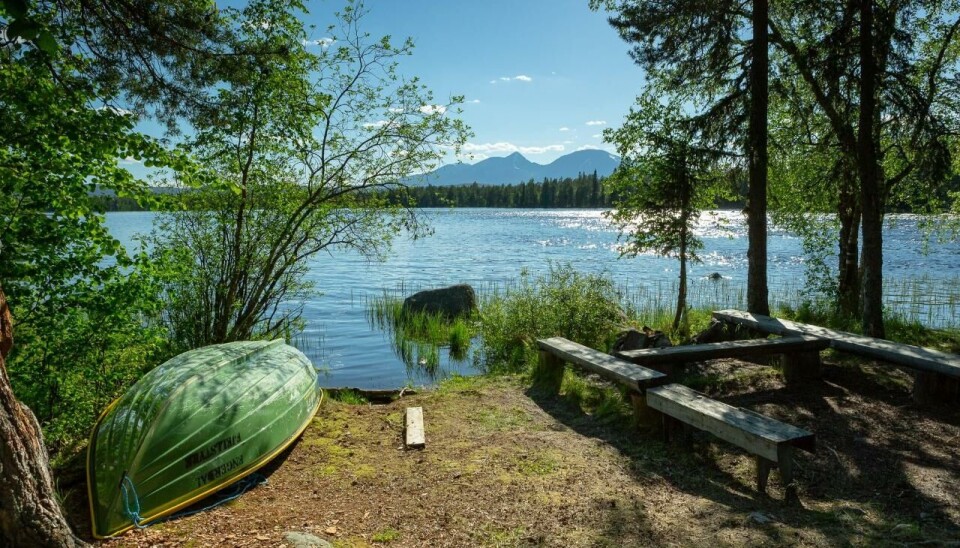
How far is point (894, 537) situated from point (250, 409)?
190 inches

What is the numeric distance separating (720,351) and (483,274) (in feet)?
59.5

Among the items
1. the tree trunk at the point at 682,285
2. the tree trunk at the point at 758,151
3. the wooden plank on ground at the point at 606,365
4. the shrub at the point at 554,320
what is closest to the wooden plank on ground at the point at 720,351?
the wooden plank on ground at the point at 606,365

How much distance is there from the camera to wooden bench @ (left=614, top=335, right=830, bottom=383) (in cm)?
691

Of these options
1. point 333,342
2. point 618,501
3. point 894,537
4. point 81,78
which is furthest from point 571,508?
point 333,342

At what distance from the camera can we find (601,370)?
661 cm

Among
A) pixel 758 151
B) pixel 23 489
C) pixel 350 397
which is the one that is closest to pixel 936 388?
pixel 758 151

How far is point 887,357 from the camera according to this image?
6574mm

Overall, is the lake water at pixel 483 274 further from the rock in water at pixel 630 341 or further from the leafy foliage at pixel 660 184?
the rock in water at pixel 630 341

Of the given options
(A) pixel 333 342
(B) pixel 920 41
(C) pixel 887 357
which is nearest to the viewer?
(C) pixel 887 357

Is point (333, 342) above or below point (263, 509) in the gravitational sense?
below

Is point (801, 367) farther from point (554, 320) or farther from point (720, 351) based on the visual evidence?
point (554, 320)

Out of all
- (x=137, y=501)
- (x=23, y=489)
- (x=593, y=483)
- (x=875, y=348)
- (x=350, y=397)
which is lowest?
(x=350, y=397)

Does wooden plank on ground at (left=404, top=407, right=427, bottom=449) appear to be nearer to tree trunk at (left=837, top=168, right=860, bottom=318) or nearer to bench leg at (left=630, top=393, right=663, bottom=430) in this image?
bench leg at (left=630, top=393, right=663, bottom=430)

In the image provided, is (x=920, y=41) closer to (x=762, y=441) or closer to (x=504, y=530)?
(x=762, y=441)
